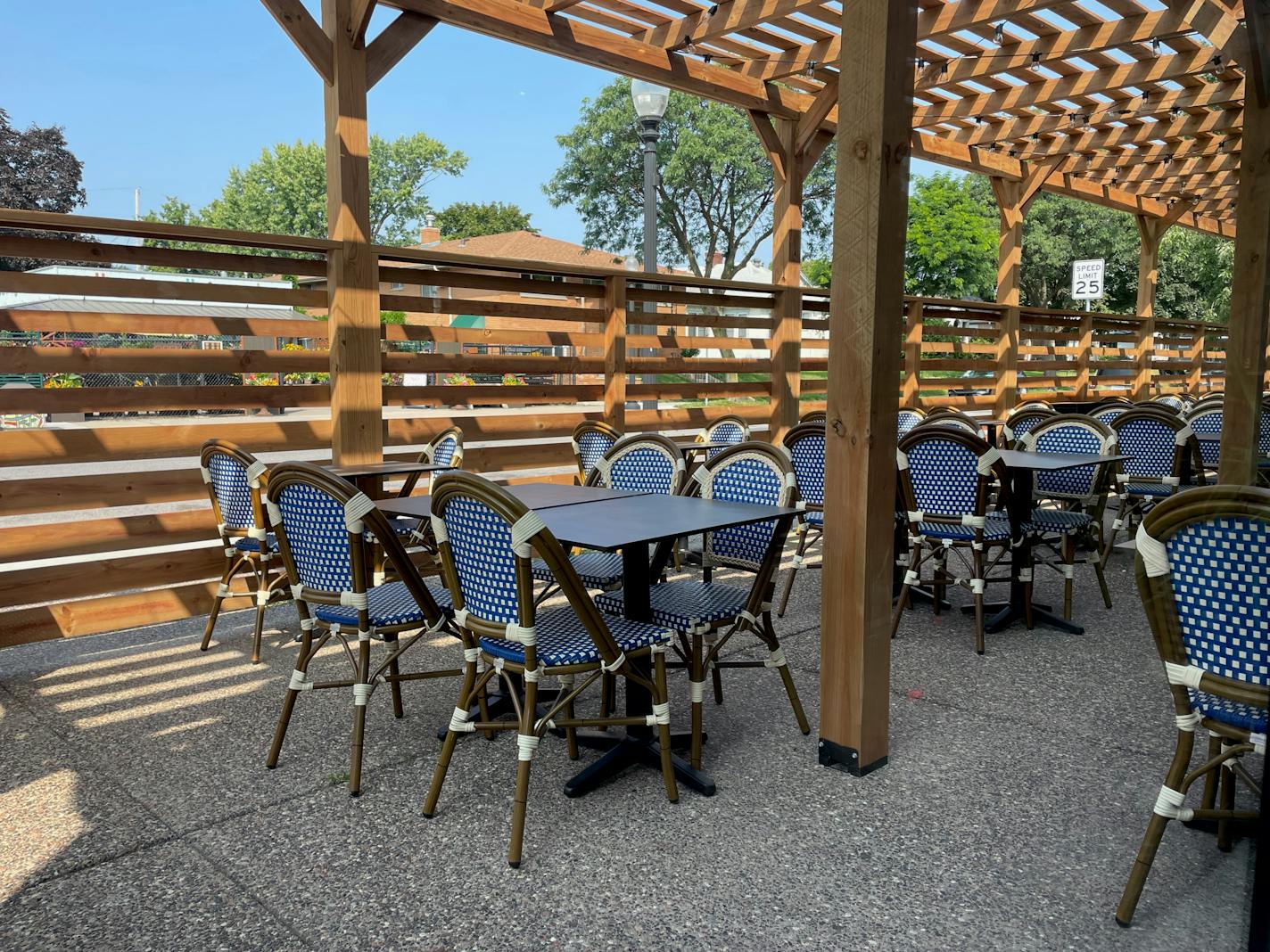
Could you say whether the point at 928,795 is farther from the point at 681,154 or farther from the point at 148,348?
the point at 681,154

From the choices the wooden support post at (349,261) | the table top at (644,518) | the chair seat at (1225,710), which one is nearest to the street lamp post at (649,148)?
the wooden support post at (349,261)

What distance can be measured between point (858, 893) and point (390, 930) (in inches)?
43.0

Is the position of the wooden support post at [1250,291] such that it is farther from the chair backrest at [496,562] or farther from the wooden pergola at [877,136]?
the chair backrest at [496,562]

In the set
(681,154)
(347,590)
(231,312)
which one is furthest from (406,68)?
(347,590)

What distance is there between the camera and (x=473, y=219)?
4966cm

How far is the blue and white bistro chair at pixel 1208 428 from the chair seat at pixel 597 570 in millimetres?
2510

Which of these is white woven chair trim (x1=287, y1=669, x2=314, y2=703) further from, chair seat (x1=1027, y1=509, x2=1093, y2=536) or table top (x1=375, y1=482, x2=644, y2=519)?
chair seat (x1=1027, y1=509, x2=1093, y2=536)

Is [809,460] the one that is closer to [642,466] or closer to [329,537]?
[642,466]

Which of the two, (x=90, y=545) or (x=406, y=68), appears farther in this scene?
(x=406, y=68)

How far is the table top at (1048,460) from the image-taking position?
4.46 metres

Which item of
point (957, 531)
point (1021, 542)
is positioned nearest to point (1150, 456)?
point (1021, 542)

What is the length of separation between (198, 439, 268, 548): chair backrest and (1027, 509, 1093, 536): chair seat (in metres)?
3.62

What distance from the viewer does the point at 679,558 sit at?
5.90 metres

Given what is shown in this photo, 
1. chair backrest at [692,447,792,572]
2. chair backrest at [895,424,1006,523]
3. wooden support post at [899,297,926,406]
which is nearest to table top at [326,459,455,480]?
chair backrest at [692,447,792,572]
